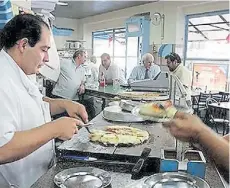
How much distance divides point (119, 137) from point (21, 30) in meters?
0.77

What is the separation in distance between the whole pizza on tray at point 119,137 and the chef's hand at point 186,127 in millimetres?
699

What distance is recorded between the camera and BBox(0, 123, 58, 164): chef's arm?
125 cm

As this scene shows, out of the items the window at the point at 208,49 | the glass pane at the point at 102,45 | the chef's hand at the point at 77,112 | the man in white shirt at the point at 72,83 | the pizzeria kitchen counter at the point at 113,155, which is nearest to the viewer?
the pizzeria kitchen counter at the point at 113,155

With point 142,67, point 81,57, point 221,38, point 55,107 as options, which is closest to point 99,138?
point 55,107

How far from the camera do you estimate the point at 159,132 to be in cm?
206

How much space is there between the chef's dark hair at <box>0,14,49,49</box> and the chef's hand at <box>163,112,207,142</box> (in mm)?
886

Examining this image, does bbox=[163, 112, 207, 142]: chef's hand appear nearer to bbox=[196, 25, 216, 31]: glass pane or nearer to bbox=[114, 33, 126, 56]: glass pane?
bbox=[196, 25, 216, 31]: glass pane

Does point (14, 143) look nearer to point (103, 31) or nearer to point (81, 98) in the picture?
point (81, 98)

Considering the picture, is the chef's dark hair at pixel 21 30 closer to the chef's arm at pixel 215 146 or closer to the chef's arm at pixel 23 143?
the chef's arm at pixel 23 143

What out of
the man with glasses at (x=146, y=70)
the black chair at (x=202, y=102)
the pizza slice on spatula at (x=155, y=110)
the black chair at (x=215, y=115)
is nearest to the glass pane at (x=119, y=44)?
the man with glasses at (x=146, y=70)

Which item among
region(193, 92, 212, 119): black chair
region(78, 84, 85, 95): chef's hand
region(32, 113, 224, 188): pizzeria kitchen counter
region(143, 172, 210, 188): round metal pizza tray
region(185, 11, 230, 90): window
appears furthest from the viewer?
region(185, 11, 230, 90): window

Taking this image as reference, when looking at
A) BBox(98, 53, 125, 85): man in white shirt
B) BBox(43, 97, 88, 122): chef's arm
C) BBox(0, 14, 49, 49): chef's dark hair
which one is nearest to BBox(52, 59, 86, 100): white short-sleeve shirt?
BBox(98, 53, 125, 85): man in white shirt

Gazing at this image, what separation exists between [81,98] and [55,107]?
11.3 feet

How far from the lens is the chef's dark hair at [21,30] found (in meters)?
1.56
